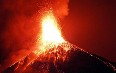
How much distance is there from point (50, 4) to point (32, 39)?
12.1ft

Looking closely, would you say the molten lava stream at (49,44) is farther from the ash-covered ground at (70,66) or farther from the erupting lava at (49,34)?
the ash-covered ground at (70,66)

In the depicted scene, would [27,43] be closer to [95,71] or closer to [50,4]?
[50,4]

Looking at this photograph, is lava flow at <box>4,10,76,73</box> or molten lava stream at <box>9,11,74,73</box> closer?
lava flow at <box>4,10,76,73</box>

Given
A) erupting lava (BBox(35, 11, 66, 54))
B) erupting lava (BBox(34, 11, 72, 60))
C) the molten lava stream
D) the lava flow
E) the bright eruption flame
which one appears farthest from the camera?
the bright eruption flame

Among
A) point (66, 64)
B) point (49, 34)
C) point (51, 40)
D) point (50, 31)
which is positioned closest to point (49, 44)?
point (51, 40)

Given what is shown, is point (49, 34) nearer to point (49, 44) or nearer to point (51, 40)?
point (51, 40)

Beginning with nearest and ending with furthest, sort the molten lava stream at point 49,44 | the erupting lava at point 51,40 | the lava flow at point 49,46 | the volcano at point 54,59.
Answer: the volcano at point 54,59 → the lava flow at point 49,46 → the molten lava stream at point 49,44 → the erupting lava at point 51,40

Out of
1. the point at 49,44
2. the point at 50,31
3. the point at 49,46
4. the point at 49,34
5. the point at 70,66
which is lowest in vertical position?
the point at 70,66

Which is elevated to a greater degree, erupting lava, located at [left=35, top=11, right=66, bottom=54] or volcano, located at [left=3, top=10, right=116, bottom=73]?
erupting lava, located at [left=35, top=11, right=66, bottom=54]

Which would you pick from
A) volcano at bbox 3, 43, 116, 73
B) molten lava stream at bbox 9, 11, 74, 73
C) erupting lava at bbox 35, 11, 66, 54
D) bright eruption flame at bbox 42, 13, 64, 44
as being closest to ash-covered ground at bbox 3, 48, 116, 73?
volcano at bbox 3, 43, 116, 73

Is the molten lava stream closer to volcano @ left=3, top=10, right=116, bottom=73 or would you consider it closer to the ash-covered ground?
volcano @ left=3, top=10, right=116, bottom=73

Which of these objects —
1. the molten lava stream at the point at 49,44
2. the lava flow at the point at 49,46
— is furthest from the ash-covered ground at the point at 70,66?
the molten lava stream at the point at 49,44

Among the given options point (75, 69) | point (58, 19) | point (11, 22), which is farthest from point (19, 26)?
point (75, 69)

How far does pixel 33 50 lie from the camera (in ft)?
145
